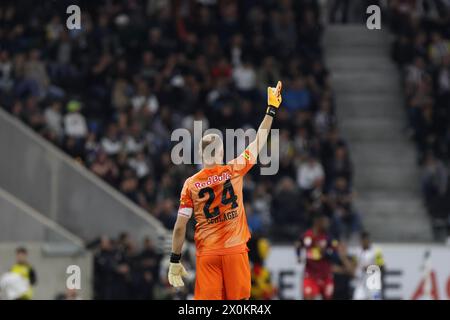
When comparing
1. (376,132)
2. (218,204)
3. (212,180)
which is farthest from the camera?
(376,132)

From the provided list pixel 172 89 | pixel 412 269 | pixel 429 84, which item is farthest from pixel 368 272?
pixel 429 84

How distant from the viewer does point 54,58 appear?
899 inches

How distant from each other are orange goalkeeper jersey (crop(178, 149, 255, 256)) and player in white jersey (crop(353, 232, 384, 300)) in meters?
8.21

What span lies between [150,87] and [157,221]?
10.3ft

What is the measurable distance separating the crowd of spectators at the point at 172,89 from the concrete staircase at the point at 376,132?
0.96m

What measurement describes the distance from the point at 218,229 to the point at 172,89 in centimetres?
1230


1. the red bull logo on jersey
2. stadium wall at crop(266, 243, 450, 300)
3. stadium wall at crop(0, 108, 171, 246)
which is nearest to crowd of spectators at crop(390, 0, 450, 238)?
stadium wall at crop(266, 243, 450, 300)

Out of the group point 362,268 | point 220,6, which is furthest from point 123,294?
point 220,6

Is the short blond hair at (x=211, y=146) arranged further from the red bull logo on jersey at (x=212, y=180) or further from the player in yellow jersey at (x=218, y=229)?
the red bull logo on jersey at (x=212, y=180)

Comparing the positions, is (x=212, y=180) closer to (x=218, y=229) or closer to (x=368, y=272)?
(x=218, y=229)

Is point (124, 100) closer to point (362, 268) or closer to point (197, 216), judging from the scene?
point (362, 268)

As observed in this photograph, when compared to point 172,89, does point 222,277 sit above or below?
below

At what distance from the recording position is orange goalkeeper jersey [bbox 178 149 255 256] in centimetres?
1052

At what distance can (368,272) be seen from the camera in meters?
19.0
